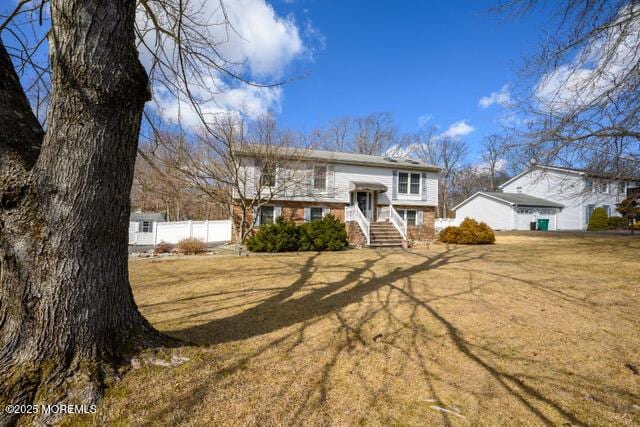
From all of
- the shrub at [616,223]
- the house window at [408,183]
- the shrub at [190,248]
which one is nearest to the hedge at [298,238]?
the shrub at [190,248]

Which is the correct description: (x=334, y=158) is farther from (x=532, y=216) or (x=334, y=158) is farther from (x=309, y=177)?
(x=532, y=216)

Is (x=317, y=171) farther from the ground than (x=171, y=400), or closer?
farther from the ground

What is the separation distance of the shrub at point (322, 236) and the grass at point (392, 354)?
6.86m

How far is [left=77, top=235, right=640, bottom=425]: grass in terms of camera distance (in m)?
2.09

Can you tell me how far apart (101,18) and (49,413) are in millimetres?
2748

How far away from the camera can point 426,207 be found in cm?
1925

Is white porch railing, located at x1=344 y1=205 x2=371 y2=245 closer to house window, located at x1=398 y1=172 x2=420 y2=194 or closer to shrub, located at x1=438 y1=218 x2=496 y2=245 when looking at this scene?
house window, located at x1=398 y1=172 x2=420 y2=194

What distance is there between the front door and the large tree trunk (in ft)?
53.2

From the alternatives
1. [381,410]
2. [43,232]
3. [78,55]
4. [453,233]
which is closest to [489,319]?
[381,410]

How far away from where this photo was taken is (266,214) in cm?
1600

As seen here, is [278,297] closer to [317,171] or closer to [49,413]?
[49,413]

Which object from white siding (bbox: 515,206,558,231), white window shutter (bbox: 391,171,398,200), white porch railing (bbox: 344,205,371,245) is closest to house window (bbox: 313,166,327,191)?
white porch railing (bbox: 344,205,371,245)

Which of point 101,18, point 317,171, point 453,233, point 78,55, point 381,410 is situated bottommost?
point 381,410

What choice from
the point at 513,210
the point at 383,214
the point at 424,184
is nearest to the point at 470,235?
the point at 383,214
